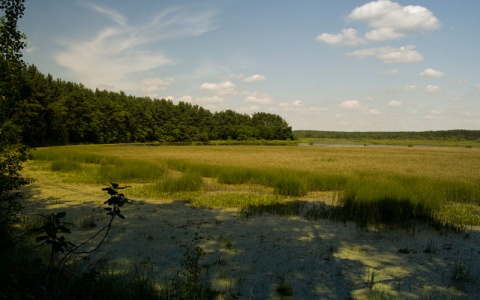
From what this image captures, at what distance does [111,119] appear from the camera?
7200 cm

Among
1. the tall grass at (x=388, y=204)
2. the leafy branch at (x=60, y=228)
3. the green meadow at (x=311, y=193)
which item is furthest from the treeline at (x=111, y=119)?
the leafy branch at (x=60, y=228)

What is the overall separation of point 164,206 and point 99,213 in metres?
2.15

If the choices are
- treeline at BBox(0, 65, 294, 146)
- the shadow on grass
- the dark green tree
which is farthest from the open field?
treeline at BBox(0, 65, 294, 146)

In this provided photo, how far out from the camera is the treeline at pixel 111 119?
51.4m

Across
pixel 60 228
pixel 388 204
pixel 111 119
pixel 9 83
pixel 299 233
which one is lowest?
pixel 299 233

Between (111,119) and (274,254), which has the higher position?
Answer: (111,119)

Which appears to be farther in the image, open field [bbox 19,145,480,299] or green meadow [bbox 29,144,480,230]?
green meadow [bbox 29,144,480,230]

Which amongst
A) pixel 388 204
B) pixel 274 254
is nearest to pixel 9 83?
pixel 274 254

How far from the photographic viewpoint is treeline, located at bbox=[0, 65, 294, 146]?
5144 cm

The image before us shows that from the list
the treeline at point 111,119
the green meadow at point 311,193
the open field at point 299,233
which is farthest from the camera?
the treeline at point 111,119

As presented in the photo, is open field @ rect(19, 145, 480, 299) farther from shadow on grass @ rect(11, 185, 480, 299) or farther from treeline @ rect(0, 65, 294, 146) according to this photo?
treeline @ rect(0, 65, 294, 146)

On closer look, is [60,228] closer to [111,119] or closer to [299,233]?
[299,233]

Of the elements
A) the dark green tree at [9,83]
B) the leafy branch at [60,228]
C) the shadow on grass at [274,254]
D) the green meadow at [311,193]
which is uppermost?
the dark green tree at [9,83]

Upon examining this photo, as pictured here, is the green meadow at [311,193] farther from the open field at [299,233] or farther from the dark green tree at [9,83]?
the dark green tree at [9,83]
